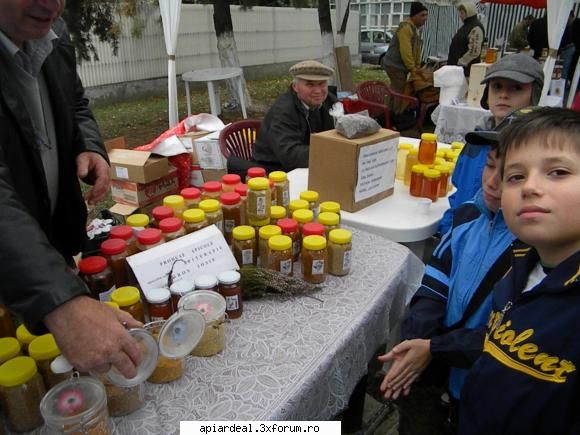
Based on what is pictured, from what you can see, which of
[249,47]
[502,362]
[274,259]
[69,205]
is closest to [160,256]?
[274,259]

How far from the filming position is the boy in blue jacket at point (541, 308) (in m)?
0.77

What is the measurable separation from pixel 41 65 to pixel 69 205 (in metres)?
0.47

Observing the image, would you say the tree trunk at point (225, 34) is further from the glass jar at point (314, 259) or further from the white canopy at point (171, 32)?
the glass jar at point (314, 259)

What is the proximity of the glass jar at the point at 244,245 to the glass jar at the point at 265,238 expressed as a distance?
0.9 inches

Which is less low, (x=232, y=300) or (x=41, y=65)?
(x=41, y=65)

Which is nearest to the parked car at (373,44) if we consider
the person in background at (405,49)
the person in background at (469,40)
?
the person in background at (405,49)

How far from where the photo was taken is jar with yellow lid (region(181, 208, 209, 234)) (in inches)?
51.7

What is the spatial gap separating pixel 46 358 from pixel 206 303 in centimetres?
36

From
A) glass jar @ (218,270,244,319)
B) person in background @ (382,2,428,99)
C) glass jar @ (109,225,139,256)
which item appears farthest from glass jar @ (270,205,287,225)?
person in background @ (382,2,428,99)

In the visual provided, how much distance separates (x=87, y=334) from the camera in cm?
71

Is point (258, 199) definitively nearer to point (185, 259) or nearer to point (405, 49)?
point (185, 259)

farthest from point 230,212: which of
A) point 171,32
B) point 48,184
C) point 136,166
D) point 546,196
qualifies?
point 171,32

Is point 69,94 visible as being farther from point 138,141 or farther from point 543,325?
point 138,141

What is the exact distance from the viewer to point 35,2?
106 centimetres
